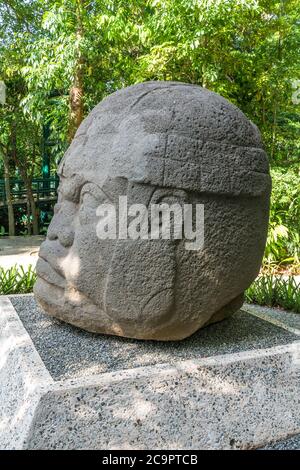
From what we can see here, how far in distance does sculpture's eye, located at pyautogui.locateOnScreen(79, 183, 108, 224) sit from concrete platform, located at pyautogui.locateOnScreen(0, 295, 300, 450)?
759mm

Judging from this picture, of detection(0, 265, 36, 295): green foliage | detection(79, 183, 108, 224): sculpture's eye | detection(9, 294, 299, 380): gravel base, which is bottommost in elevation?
detection(0, 265, 36, 295): green foliage

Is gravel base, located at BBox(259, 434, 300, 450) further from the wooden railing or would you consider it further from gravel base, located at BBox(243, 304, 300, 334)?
the wooden railing

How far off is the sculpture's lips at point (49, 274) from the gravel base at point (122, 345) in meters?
0.33

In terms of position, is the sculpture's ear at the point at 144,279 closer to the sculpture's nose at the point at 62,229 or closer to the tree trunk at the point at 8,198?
the sculpture's nose at the point at 62,229

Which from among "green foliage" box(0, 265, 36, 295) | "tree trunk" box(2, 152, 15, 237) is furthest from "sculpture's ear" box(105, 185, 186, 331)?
"tree trunk" box(2, 152, 15, 237)

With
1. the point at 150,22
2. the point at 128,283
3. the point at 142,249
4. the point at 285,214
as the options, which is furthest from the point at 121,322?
the point at 285,214

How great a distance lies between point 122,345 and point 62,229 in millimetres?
794

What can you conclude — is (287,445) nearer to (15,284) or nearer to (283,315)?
(283,315)

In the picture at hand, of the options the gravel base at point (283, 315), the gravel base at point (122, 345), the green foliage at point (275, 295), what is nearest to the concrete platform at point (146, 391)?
the gravel base at point (122, 345)

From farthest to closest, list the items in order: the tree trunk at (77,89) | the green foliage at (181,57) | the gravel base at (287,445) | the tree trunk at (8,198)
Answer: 1. the tree trunk at (8,198)
2. the tree trunk at (77,89)
3. the green foliage at (181,57)
4. the gravel base at (287,445)

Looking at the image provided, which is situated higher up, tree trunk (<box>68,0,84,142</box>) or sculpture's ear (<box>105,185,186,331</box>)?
tree trunk (<box>68,0,84,142</box>)

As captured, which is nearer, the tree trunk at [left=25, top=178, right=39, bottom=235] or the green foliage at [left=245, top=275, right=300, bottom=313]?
the green foliage at [left=245, top=275, right=300, bottom=313]

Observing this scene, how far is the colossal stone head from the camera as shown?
2377 millimetres

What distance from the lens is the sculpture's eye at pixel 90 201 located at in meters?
2.52
